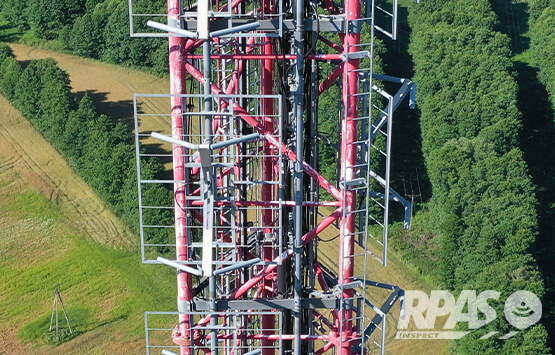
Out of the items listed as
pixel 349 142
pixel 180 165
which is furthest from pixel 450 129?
pixel 180 165

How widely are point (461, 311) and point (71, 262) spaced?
64.2 feet

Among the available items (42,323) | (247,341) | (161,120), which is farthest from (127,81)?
(247,341)

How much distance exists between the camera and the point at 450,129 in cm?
5156

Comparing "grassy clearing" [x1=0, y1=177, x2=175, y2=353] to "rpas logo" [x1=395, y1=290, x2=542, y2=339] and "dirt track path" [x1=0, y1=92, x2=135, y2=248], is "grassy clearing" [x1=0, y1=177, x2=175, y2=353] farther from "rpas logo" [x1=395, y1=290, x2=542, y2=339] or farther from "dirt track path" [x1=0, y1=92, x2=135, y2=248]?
"rpas logo" [x1=395, y1=290, x2=542, y2=339]

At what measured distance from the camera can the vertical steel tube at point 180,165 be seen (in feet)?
41.3

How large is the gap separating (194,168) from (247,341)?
3398mm

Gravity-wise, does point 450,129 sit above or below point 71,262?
above

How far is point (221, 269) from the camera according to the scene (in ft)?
40.4

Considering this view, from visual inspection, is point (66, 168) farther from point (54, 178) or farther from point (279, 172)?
point (279, 172)

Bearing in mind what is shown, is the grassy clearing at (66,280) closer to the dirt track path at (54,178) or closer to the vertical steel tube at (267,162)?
the dirt track path at (54,178)

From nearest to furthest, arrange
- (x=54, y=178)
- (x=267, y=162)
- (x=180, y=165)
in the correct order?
(x=180, y=165), (x=267, y=162), (x=54, y=178)

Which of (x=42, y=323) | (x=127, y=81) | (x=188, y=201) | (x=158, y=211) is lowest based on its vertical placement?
(x=42, y=323)

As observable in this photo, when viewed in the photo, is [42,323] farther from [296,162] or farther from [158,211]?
[296,162]

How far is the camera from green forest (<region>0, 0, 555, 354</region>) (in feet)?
141
